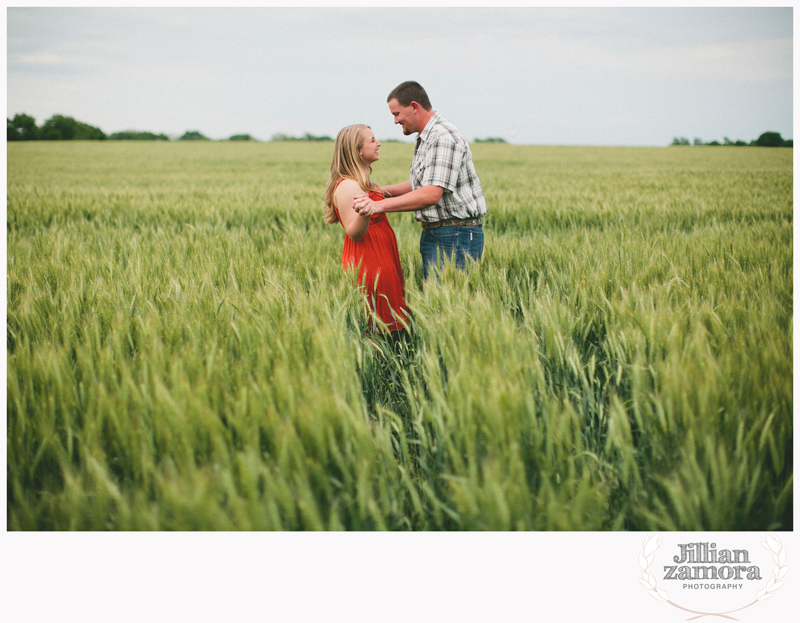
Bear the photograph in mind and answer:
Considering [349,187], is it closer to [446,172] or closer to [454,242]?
[446,172]

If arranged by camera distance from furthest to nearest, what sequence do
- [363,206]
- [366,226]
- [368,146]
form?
[368,146] → [366,226] → [363,206]

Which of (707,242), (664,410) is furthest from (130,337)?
(707,242)

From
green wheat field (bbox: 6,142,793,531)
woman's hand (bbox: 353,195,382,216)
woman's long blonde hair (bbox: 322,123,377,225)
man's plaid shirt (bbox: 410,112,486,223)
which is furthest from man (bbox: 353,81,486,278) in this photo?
green wheat field (bbox: 6,142,793,531)

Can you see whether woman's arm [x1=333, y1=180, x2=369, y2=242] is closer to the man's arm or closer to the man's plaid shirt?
the man's arm

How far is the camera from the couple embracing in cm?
217

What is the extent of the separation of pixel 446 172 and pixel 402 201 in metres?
0.34

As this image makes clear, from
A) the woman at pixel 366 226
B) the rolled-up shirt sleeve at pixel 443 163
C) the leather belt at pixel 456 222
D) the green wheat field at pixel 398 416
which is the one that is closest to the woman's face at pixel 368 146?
the woman at pixel 366 226

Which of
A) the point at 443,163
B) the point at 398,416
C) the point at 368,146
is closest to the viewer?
the point at 398,416

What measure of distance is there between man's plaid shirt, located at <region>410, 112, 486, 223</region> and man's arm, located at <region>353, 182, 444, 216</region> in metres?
0.08

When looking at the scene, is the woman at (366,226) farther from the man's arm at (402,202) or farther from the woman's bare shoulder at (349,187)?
the man's arm at (402,202)

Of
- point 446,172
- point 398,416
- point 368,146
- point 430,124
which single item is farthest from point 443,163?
point 398,416

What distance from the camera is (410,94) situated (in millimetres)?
2482

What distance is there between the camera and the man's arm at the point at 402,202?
201 cm
